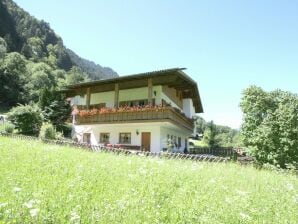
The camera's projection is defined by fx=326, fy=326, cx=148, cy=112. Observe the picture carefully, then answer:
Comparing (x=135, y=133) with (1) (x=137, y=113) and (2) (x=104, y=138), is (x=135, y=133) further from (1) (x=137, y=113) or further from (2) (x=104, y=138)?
(2) (x=104, y=138)

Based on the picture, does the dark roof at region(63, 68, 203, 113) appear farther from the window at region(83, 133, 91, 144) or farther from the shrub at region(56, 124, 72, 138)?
the shrub at region(56, 124, 72, 138)

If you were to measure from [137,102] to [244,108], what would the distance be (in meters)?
9.85

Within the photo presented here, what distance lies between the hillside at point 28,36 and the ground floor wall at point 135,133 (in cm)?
8302

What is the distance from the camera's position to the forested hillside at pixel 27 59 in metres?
67.0

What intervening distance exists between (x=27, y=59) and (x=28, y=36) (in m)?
27.3

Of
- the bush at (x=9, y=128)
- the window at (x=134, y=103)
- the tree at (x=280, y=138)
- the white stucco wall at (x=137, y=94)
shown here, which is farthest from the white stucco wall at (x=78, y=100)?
the tree at (x=280, y=138)

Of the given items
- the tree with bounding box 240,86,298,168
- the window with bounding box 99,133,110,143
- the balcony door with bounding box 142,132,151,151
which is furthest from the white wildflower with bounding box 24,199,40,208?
the window with bounding box 99,133,110,143

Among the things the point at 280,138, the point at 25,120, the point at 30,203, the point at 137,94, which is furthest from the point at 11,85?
the point at 30,203

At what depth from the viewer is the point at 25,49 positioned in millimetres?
111750

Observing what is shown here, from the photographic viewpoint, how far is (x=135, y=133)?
27.4m

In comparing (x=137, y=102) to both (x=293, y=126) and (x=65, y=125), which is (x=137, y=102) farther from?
(x=293, y=126)

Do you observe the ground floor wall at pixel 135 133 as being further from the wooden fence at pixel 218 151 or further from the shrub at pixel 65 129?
the wooden fence at pixel 218 151

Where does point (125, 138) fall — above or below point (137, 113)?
below

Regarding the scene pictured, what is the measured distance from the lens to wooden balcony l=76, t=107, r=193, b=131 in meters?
24.1
